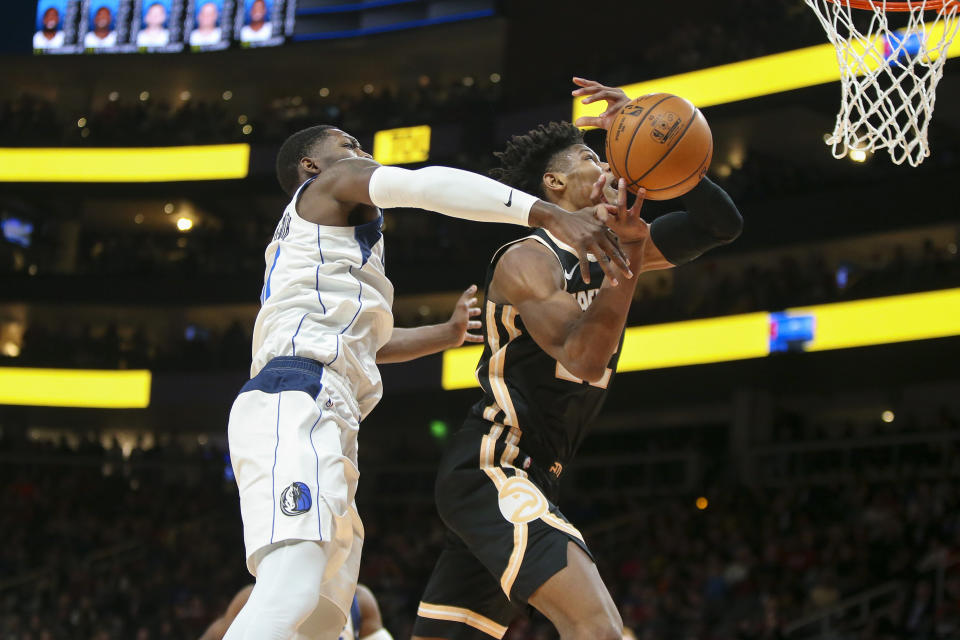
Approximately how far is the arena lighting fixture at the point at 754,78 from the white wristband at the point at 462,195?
→ 38.8 ft

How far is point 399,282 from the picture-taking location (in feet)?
65.3

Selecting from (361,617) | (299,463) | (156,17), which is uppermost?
(156,17)

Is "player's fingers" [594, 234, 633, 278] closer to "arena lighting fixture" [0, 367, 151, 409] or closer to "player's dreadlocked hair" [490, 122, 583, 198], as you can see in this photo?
"player's dreadlocked hair" [490, 122, 583, 198]

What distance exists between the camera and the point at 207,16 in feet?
80.0

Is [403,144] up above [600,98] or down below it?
above

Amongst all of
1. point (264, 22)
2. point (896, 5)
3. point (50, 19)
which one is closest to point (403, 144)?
point (264, 22)

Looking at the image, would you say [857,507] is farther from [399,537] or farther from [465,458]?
[465,458]

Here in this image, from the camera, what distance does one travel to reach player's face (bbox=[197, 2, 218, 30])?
24344 mm

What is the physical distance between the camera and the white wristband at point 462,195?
325cm

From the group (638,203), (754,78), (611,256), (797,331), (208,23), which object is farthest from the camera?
(208,23)

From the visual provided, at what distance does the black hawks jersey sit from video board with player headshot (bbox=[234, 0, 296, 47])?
68.6 ft

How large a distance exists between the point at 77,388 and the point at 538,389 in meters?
17.5

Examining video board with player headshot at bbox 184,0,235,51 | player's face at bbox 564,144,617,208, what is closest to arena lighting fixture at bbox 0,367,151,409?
video board with player headshot at bbox 184,0,235,51

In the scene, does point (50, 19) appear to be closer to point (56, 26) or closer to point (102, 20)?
point (56, 26)
